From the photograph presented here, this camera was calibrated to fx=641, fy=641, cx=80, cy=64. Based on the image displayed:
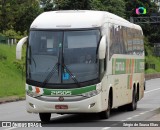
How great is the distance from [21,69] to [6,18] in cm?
1463

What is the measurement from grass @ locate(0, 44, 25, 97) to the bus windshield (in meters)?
16.9

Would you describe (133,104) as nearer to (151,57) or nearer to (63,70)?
(63,70)

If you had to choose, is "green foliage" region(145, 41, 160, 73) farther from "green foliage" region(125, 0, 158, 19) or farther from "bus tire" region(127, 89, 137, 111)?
"bus tire" region(127, 89, 137, 111)

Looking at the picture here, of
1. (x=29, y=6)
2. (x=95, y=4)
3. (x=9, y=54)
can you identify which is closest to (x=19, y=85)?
(x=9, y=54)

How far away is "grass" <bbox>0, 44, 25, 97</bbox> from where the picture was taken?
38156 mm

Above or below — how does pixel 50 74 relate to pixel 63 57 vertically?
below

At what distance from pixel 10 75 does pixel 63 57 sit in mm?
29145

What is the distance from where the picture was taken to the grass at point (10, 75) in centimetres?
3816

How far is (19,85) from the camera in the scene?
42281 mm

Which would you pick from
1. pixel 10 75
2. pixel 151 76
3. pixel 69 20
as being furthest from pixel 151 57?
pixel 69 20

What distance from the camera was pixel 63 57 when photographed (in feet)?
61.9

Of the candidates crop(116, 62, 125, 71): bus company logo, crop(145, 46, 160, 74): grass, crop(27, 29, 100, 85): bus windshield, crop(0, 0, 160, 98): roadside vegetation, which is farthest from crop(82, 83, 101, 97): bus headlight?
crop(145, 46, 160, 74): grass

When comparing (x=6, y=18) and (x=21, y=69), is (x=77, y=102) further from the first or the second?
(x=6, y=18)

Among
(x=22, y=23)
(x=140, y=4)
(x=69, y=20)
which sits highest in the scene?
(x=69, y=20)
